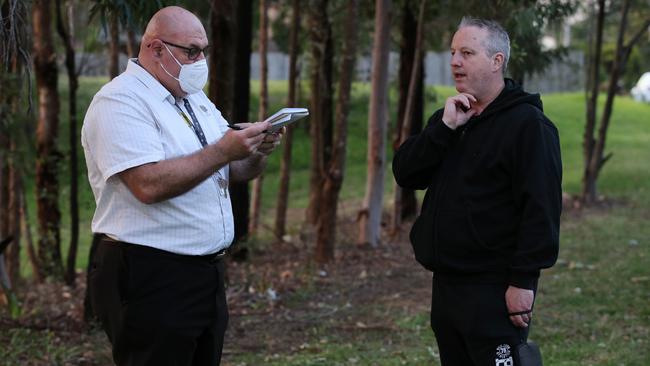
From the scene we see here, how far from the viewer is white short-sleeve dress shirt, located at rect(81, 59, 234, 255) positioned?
373cm

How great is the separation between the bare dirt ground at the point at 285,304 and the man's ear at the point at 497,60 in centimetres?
367

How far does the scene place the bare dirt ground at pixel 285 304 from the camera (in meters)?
7.59

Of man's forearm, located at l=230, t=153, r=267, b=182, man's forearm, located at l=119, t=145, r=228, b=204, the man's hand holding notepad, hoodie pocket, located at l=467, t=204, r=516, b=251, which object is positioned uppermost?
the man's hand holding notepad

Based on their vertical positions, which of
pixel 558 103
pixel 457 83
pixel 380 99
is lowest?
pixel 558 103

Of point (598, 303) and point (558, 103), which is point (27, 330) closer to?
point (598, 303)

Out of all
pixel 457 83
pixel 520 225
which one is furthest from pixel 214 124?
pixel 520 225

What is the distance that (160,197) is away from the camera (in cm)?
371

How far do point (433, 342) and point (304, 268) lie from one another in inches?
157

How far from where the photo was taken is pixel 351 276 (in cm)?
1081

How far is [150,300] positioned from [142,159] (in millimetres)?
587

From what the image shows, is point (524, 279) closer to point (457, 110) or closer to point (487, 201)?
point (487, 201)

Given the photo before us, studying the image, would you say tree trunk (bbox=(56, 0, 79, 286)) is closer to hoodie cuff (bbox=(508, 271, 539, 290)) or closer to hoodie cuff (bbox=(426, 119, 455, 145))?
hoodie cuff (bbox=(426, 119, 455, 145))

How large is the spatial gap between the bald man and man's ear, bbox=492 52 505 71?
98 cm

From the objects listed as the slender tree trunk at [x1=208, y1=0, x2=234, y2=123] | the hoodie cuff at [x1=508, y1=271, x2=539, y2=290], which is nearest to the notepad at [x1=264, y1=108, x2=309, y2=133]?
the hoodie cuff at [x1=508, y1=271, x2=539, y2=290]
